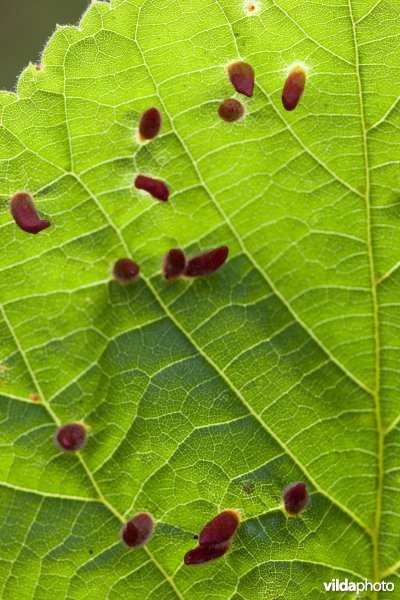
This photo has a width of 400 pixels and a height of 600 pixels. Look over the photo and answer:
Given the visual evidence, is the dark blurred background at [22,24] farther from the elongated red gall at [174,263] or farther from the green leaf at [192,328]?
the elongated red gall at [174,263]

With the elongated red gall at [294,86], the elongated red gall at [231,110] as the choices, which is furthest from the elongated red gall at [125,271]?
the elongated red gall at [294,86]

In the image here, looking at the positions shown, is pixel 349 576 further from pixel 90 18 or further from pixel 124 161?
pixel 90 18

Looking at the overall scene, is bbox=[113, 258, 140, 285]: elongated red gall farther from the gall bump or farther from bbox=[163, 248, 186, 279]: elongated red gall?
the gall bump

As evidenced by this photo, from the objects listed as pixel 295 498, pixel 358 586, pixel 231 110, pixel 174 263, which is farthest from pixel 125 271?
pixel 358 586

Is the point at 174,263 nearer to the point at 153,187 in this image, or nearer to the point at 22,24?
the point at 153,187

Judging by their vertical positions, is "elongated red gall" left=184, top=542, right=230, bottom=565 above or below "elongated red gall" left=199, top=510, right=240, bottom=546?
below

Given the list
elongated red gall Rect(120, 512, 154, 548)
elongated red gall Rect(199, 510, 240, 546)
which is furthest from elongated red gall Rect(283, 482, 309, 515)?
elongated red gall Rect(120, 512, 154, 548)
